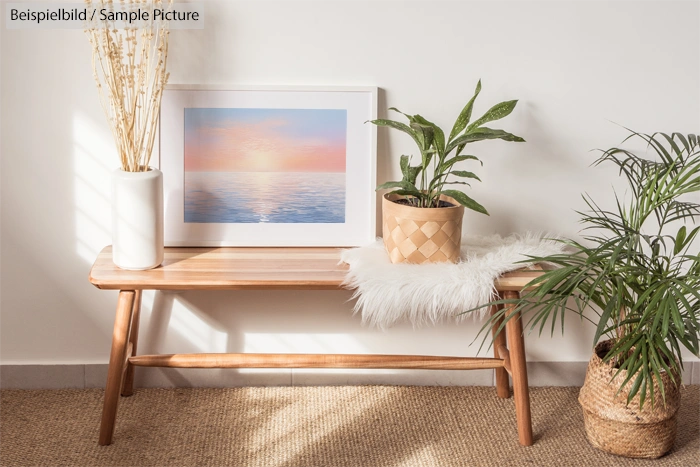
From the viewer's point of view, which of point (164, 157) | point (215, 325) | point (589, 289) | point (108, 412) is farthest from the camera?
point (215, 325)

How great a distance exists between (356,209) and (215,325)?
635 millimetres

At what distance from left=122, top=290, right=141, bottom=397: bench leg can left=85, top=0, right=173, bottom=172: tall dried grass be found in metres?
0.49

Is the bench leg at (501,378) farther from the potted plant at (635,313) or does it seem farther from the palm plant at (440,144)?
the palm plant at (440,144)

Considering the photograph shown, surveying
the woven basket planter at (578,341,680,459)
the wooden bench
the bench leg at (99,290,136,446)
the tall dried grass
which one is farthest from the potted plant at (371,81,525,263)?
the bench leg at (99,290,136,446)

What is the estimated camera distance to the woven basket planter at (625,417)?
6.87 ft

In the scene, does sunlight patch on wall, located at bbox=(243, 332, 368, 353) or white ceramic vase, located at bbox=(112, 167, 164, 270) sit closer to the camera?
white ceramic vase, located at bbox=(112, 167, 164, 270)

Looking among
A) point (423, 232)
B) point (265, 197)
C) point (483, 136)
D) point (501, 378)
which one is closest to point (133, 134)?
point (265, 197)

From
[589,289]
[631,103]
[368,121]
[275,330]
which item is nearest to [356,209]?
[368,121]

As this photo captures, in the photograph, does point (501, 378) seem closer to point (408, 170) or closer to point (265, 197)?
point (408, 170)

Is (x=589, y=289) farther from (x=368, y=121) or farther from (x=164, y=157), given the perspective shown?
(x=164, y=157)

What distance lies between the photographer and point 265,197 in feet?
7.72

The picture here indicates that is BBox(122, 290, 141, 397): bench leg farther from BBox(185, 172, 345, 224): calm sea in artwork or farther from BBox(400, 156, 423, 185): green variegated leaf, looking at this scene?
BBox(400, 156, 423, 185): green variegated leaf

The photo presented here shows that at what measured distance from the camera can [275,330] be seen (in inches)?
99.0

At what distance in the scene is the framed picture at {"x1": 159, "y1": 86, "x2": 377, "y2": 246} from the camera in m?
2.30
